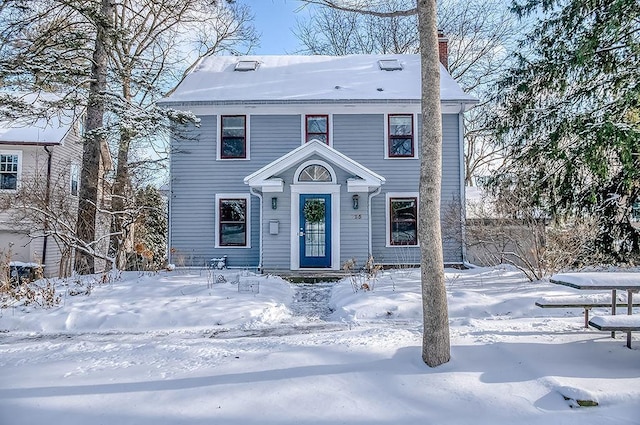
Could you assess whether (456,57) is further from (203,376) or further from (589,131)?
(203,376)

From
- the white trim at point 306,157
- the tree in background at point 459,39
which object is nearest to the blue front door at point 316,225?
the white trim at point 306,157

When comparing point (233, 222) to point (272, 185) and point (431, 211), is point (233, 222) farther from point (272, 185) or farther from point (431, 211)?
point (431, 211)

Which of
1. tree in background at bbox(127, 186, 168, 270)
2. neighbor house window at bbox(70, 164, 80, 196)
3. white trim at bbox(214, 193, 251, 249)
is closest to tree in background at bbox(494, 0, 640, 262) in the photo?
white trim at bbox(214, 193, 251, 249)

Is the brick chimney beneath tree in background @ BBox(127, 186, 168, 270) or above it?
above

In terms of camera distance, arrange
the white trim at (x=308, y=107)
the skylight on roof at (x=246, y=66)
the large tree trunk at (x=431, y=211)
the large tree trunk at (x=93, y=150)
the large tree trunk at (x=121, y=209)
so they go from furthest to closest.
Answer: the skylight on roof at (x=246, y=66) → the white trim at (x=308, y=107) → the large tree trunk at (x=121, y=209) → the large tree trunk at (x=93, y=150) → the large tree trunk at (x=431, y=211)

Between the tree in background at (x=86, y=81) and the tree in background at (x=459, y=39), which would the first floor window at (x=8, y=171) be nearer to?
the tree in background at (x=86, y=81)

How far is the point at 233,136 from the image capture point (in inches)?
520

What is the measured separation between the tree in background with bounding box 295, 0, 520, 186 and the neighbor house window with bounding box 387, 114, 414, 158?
810cm

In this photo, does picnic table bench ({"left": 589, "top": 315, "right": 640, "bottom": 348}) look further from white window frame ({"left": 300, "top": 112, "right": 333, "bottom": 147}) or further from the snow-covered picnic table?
white window frame ({"left": 300, "top": 112, "right": 333, "bottom": 147})

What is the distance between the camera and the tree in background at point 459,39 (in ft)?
68.6

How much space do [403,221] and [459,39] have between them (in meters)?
14.2

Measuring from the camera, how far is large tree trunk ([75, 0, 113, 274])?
10427 millimetres

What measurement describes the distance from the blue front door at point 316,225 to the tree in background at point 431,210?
7.82 metres

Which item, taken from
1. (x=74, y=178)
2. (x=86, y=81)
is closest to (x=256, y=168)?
(x=86, y=81)
